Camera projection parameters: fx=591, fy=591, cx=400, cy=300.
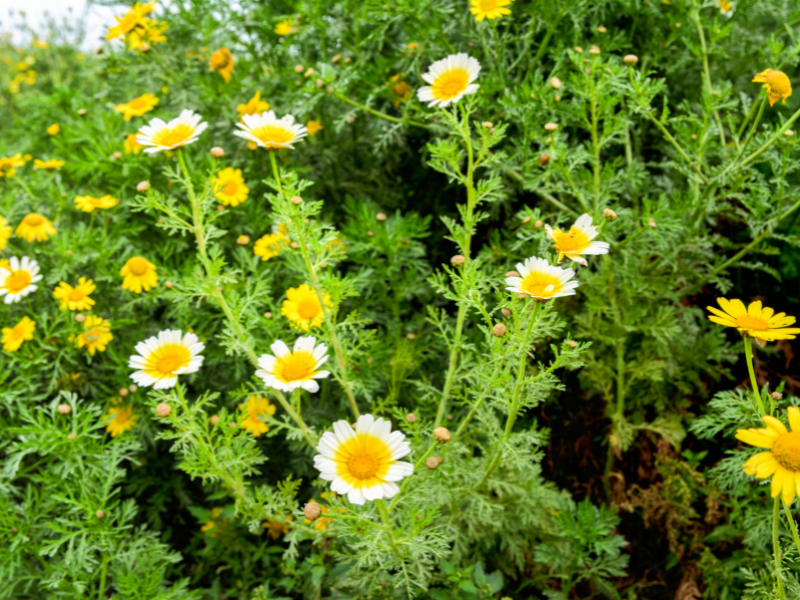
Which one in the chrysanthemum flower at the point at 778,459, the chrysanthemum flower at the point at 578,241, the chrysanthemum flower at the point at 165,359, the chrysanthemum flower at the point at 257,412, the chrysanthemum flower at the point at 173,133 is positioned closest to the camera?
the chrysanthemum flower at the point at 778,459

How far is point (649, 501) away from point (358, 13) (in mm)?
1900

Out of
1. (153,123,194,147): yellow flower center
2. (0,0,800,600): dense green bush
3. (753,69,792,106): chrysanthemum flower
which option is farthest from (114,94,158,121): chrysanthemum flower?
(753,69,792,106): chrysanthemum flower

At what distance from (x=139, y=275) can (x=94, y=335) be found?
0.24 metres

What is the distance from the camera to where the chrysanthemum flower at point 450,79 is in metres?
1.47

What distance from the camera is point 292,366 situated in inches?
50.5

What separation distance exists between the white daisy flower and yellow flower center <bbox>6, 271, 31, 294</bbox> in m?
1.58

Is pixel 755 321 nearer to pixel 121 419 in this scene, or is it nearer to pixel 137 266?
pixel 137 266

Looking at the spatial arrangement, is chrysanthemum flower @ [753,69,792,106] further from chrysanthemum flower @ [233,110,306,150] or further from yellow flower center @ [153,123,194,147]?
yellow flower center @ [153,123,194,147]

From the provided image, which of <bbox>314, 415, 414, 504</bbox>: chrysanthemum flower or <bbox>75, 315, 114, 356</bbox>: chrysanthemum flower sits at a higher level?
<bbox>75, 315, 114, 356</bbox>: chrysanthemum flower

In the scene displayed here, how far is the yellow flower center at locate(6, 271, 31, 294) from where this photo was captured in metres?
1.86

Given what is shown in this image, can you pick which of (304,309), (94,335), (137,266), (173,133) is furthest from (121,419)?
(173,133)

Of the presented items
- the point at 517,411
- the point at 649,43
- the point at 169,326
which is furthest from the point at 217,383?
the point at 649,43

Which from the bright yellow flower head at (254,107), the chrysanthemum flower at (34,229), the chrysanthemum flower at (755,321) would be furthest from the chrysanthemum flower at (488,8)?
the chrysanthemum flower at (34,229)

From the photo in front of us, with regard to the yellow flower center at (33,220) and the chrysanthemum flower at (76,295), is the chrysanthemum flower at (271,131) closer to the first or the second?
the chrysanthemum flower at (76,295)
